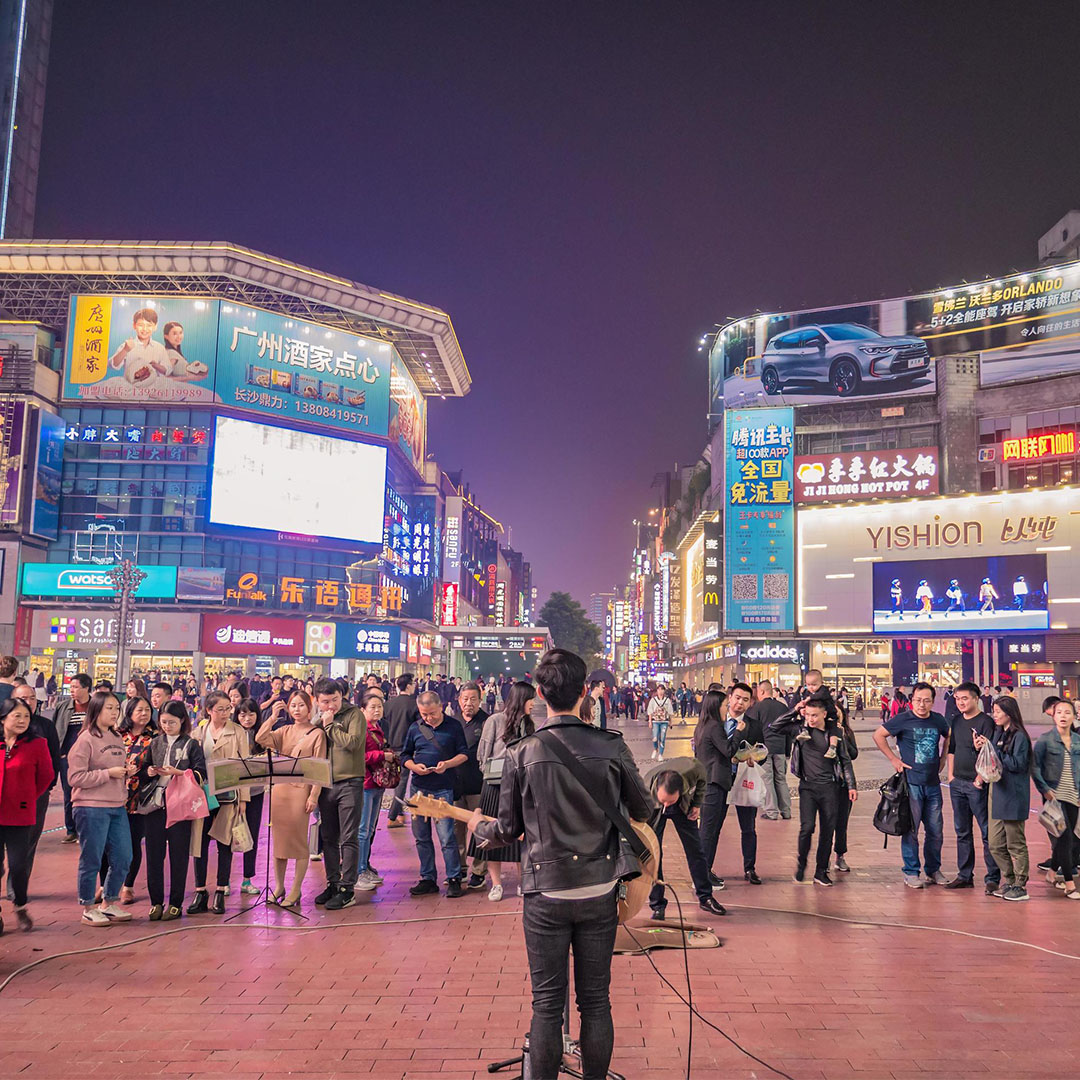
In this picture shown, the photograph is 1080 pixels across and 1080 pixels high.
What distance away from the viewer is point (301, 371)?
58500mm

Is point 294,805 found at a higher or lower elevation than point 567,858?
lower

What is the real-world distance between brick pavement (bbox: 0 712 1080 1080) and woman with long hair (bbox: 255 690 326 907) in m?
0.33

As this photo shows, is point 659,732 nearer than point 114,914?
No

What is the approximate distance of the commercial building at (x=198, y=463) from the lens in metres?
51.0

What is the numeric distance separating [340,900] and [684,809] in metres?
2.99

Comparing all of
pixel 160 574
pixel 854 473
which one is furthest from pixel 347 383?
pixel 854 473

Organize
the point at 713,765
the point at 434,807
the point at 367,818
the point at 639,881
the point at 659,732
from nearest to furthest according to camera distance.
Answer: the point at 639,881, the point at 434,807, the point at 713,765, the point at 367,818, the point at 659,732

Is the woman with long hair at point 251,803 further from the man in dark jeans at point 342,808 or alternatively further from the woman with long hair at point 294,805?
the man in dark jeans at point 342,808

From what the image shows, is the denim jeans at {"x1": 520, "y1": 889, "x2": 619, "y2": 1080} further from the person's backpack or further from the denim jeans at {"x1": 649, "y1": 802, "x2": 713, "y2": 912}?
the person's backpack

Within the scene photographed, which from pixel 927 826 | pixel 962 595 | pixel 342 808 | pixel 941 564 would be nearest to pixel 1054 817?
pixel 927 826

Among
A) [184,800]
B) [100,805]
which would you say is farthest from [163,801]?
[100,805]

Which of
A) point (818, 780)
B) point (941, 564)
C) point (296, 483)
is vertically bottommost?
point (818, 780)

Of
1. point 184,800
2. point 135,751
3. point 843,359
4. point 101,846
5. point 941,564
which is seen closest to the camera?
point 101,846

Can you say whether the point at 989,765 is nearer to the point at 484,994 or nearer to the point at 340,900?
the point at 484,994
